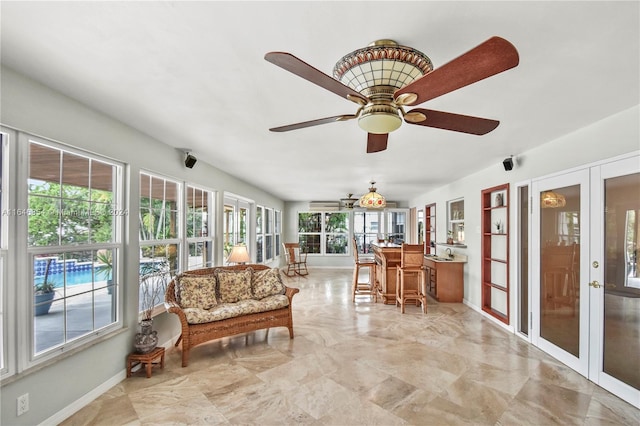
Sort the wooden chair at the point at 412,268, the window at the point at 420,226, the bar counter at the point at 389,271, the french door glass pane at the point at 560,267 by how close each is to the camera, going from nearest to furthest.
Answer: the french door glass pane at the point at 560,267 < the wooden chair at the point at 412,268 < the bar counter at the point at 389,271 < the window at the point at 420,226

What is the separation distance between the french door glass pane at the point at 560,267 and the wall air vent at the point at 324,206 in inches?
273

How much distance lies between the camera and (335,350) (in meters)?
3.55

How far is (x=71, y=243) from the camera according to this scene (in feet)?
8.10

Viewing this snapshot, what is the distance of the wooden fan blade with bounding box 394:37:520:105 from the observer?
3.48 ft

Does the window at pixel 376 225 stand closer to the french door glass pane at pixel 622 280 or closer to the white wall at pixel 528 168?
the white wall at pixel 528 168

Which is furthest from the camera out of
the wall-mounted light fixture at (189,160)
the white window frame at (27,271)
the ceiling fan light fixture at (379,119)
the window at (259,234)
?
the window at (259,234)

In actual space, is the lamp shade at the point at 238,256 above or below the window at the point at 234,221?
below

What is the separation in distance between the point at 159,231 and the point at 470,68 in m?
3.53

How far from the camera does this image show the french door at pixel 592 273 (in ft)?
8.33

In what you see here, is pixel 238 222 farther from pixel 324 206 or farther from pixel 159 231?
pixel 324 206

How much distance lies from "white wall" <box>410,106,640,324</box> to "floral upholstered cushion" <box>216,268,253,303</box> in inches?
141

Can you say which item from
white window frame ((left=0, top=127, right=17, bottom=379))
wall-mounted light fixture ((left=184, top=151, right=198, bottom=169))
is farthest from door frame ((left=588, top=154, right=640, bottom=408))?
white window frame ((left=0, top=127, right=17, bottom=379))

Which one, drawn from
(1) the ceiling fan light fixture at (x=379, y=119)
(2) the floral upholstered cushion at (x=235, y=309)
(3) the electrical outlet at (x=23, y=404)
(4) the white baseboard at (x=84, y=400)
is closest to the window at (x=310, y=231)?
(2) the floral upholstered cushion at (x=235, y=309)

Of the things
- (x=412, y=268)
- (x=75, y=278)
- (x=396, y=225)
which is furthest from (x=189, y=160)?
(x=396, y=225)
